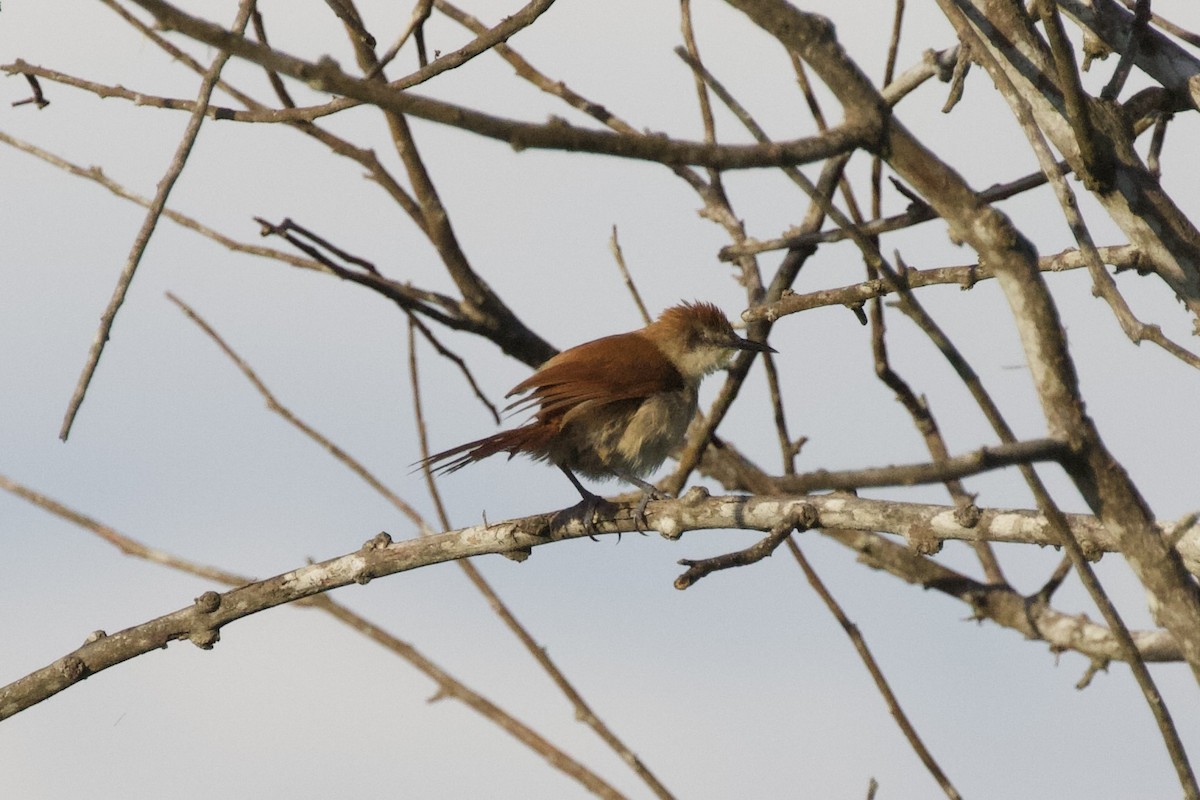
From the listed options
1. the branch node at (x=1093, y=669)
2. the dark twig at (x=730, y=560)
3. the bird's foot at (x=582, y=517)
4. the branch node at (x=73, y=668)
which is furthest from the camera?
the branch node at (x=1093, y=669)

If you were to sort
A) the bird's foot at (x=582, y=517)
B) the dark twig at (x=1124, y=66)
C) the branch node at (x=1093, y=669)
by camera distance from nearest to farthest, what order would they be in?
1. the dark twig at (x=1124, y=66)
2. the bird's foot at (x=582, y=517)
3. the branch node at (x=1093, y=669)

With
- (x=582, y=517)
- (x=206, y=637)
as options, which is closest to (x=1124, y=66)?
(x=582, y=517)

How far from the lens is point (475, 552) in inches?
149

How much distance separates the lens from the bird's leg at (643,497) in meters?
3.78

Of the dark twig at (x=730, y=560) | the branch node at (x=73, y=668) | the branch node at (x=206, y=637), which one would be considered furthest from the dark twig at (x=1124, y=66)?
the branch node at (x=73, y=668)

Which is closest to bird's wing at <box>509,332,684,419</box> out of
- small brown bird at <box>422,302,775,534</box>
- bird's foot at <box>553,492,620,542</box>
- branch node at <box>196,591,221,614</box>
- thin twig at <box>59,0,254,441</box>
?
small brown bird at <box>422,302,775,534</box>

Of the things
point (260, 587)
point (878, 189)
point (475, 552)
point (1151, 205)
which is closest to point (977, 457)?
point (1151, 205)

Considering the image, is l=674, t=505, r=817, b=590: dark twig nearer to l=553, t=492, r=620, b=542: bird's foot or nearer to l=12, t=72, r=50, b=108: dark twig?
l=553, t=492, r=620, b=542: bird's foot

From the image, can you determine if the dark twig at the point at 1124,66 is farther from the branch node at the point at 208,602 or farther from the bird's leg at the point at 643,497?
the branch node at the point at 208,602

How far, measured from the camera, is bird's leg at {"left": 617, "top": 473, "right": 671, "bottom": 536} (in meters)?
3.78

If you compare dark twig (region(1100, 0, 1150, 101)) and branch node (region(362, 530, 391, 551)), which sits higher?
dark twig (region(1100, 0, 1150, 101))

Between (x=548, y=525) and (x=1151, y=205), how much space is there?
6.70ft

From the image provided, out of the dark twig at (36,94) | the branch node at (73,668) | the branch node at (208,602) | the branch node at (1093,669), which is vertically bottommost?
the branch node at (1093,669)

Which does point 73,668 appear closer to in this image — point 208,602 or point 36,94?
point 208,602
